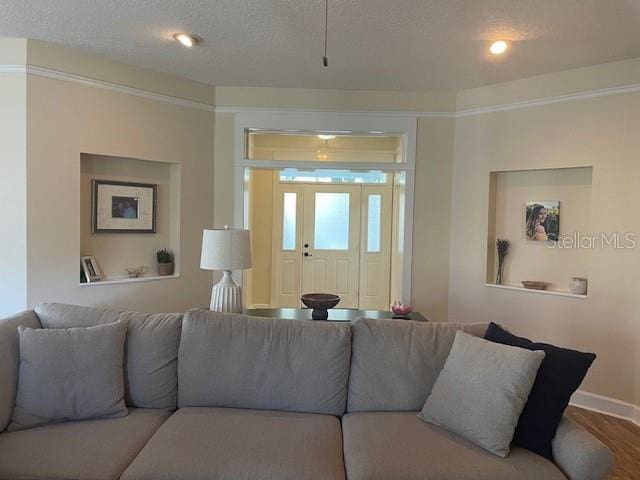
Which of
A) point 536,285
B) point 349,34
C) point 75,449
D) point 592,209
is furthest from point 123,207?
point 592,209

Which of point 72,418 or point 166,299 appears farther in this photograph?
point 166,299

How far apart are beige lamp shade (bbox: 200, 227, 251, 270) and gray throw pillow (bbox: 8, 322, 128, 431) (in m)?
0.74

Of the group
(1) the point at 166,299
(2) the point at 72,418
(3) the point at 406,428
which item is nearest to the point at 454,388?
(3) the point at 406,428

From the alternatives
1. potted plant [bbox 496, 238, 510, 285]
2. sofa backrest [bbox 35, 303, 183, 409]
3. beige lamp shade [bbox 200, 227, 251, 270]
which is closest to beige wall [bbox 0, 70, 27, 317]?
sofa backrest [bbox 35, 303, 183, 409]

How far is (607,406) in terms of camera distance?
11.0 ft

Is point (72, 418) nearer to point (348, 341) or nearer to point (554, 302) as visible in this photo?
point (348, 341)

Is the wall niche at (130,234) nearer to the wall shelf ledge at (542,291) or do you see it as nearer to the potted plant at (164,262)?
the potted plant at (164,262)

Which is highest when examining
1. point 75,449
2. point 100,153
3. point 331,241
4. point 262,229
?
point 100,153

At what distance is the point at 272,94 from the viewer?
169 inches

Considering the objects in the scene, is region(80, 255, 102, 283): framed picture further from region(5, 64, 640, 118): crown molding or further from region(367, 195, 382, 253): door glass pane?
region(367, 195, 382, 253): door glass pane

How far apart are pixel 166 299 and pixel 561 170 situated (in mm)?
3716

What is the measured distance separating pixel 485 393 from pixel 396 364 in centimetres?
46

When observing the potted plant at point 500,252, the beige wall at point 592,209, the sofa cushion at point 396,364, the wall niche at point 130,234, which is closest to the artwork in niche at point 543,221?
the potted plant at point 500,252

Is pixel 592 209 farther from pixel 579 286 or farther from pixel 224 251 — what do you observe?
pixel 224 251
